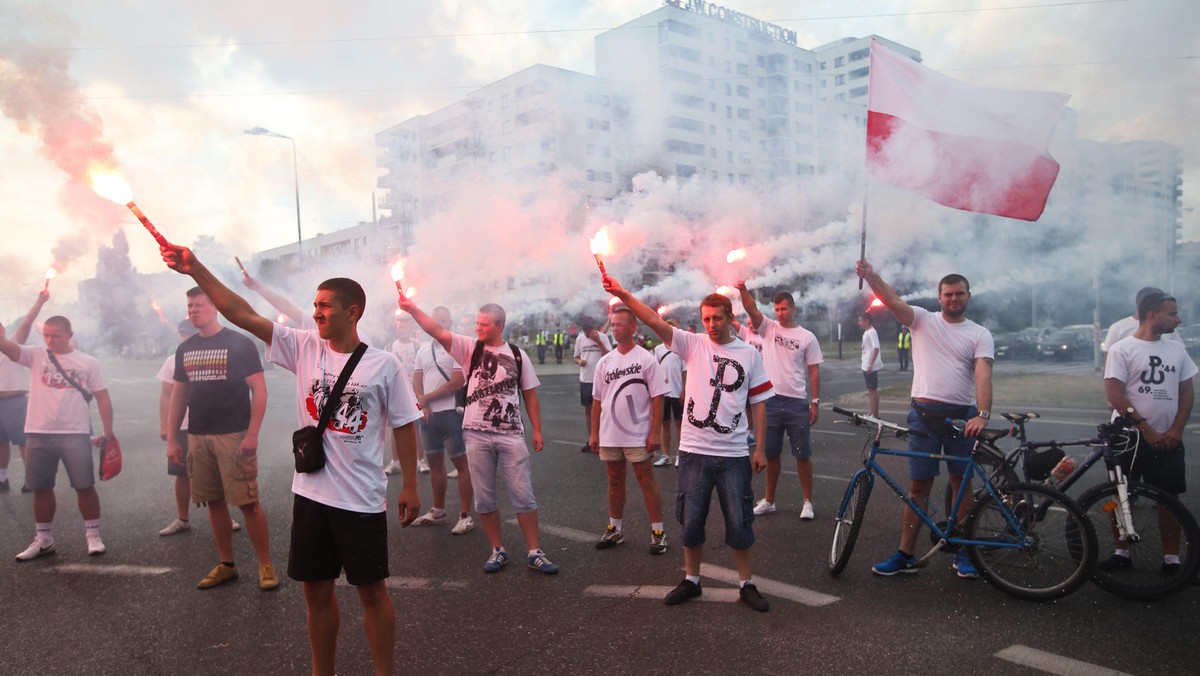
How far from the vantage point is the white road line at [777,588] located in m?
4.33

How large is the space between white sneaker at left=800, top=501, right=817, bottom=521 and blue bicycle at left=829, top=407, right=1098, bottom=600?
138cm

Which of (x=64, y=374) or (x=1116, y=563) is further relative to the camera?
(x=64, y=374)

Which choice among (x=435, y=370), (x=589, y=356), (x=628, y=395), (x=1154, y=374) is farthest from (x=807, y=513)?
(x=589, y=356)

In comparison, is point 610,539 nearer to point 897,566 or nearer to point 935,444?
point 897,566

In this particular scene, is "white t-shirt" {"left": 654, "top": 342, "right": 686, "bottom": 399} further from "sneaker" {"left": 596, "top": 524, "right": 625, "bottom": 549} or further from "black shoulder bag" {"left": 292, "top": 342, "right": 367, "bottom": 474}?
"black shoulder bag" {"left": 292, "top": 342, "right": 367, "bottom": 474}

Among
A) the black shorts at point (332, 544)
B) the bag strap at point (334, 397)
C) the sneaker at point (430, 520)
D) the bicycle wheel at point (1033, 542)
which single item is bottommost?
the sneaker at point (430, 520)

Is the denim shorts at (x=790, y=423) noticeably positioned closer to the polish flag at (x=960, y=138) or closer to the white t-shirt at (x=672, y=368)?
the polish flag at (x=960, y=138)

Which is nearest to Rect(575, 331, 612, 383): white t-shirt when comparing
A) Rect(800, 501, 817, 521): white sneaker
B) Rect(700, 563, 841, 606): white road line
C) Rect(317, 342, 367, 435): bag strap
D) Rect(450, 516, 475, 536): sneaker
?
Rect(450, 516, 475, 536): sneaker

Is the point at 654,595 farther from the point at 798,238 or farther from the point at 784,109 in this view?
the point at 784,109

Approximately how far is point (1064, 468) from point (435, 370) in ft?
16.2

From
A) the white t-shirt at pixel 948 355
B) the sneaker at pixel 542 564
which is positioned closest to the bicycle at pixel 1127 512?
the white t-shirt at pixel 948 355

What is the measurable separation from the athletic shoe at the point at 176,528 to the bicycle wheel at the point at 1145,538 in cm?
654

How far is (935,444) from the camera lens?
477cm

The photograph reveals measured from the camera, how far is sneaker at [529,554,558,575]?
4.94 metres
